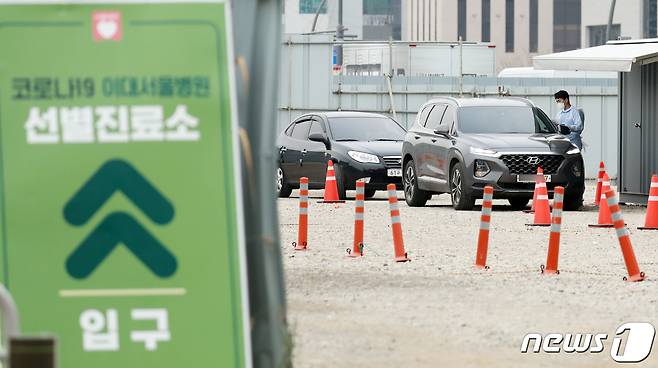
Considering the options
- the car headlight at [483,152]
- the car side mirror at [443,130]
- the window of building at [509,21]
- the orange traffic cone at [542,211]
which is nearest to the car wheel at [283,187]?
the car side mirror at [443,130]

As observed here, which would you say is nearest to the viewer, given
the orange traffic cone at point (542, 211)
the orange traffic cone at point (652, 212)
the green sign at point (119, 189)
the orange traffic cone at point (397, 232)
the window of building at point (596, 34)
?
the green sign at point (119, 189)

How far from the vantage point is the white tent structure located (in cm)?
2503

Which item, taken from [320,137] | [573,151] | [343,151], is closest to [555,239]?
[573,151]

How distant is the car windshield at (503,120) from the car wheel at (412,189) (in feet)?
4.21

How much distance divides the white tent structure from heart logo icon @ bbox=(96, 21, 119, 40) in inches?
756

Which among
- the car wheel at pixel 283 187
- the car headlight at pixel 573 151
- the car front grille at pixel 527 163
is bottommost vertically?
the car wheel at pixel 283 187

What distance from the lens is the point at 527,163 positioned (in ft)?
77.0

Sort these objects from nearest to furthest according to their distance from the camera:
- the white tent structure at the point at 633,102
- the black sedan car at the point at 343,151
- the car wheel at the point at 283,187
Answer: the white tent structure at the point at 633,102, the black sedan car at the point at 343,151, the car wheel at the point at 283,187

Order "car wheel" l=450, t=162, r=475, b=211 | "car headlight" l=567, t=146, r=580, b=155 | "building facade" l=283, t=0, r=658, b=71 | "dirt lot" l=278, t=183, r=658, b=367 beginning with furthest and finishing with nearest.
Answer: "building facade" l=283, t=0, r=658, b=71 < "car headlight" l=567, t=146, r=580, b=155 < "car wheel" l=450, t=162, r=475, b=211 < "dirt lot" l=278, t=183, r=658, b=367

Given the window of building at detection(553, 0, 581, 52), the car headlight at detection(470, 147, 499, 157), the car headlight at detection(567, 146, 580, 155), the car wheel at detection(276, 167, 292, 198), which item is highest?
the car headlight at detection(470, 147, 499, 157)

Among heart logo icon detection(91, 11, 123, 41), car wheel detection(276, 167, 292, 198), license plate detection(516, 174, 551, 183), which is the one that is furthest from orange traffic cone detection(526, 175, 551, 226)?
heart logo icon detection(91, 11, 123, 41)

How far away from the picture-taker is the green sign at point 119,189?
5.97m

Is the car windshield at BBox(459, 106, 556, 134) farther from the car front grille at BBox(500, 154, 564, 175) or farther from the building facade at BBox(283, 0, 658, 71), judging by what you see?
the building facade at BBox(283, 0, 658, 71)

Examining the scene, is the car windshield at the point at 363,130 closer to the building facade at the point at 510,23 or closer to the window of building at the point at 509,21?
the building facade at the point at 510,23
